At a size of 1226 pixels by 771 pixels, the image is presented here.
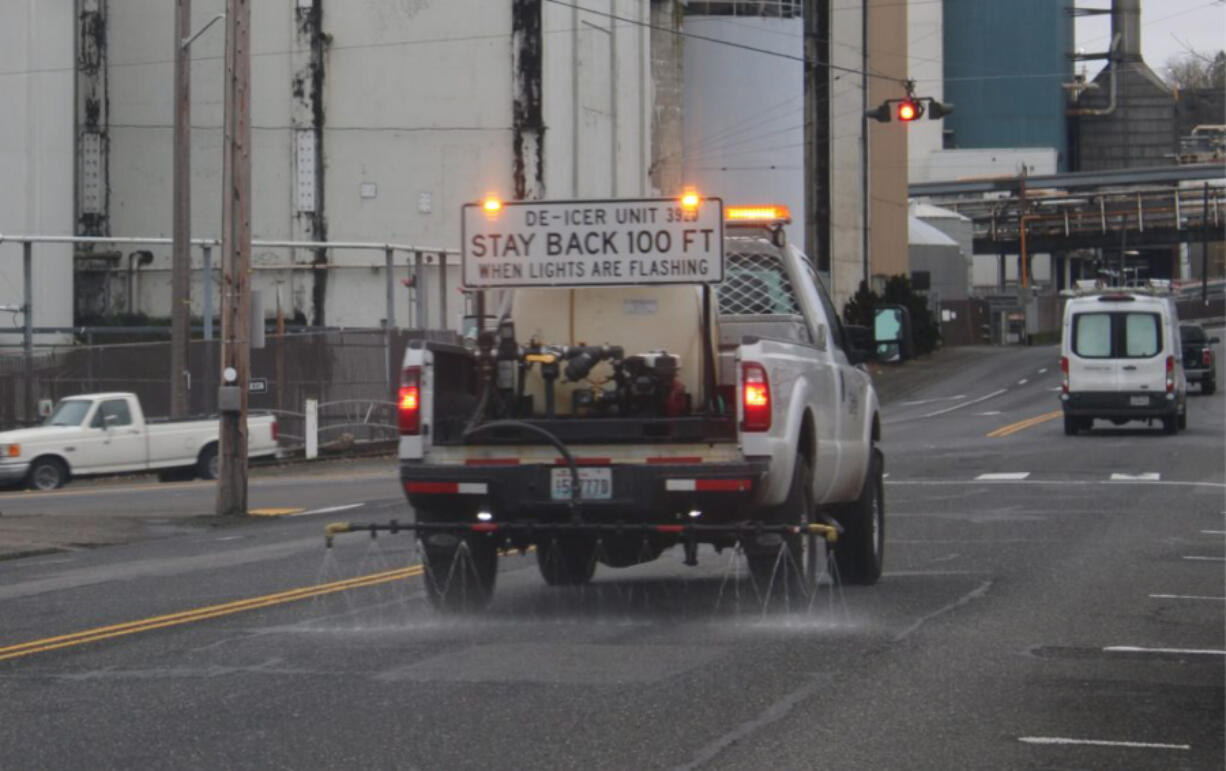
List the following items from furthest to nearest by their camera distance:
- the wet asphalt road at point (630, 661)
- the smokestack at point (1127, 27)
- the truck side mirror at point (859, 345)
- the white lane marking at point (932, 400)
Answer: the smokestack at point (1127, 27) → the white lane marking at point (932, 400) → the truck side mirror at point (859, 345) → the wet asphalt road at point (630, 661)

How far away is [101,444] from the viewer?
104ft

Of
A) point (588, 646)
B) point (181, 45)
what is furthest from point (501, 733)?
point (181, 45)

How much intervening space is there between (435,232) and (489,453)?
3942 centimetres

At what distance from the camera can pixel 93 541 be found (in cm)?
1914

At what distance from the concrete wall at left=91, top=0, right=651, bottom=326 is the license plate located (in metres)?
38.7

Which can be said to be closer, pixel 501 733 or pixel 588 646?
pixel 501 733

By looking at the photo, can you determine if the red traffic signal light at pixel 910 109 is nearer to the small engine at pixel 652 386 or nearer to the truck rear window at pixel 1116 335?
the truck rear window at pixel 1116 335

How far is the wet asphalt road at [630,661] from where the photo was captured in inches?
308

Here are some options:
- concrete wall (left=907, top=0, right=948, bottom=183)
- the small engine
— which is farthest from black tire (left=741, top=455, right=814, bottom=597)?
concrete wall (left=907, top=0, right=948, bottom=183)

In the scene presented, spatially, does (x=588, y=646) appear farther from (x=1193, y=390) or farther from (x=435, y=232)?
(x=1193, y=390)

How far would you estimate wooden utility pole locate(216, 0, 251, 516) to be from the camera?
22047mm

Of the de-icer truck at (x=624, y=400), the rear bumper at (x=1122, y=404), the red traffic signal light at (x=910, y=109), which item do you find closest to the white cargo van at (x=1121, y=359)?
the rear bumper at (x=1122, y=404)

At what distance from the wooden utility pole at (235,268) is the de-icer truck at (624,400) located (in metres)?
10.1

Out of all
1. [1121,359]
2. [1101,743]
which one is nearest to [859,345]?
[1101,743]
